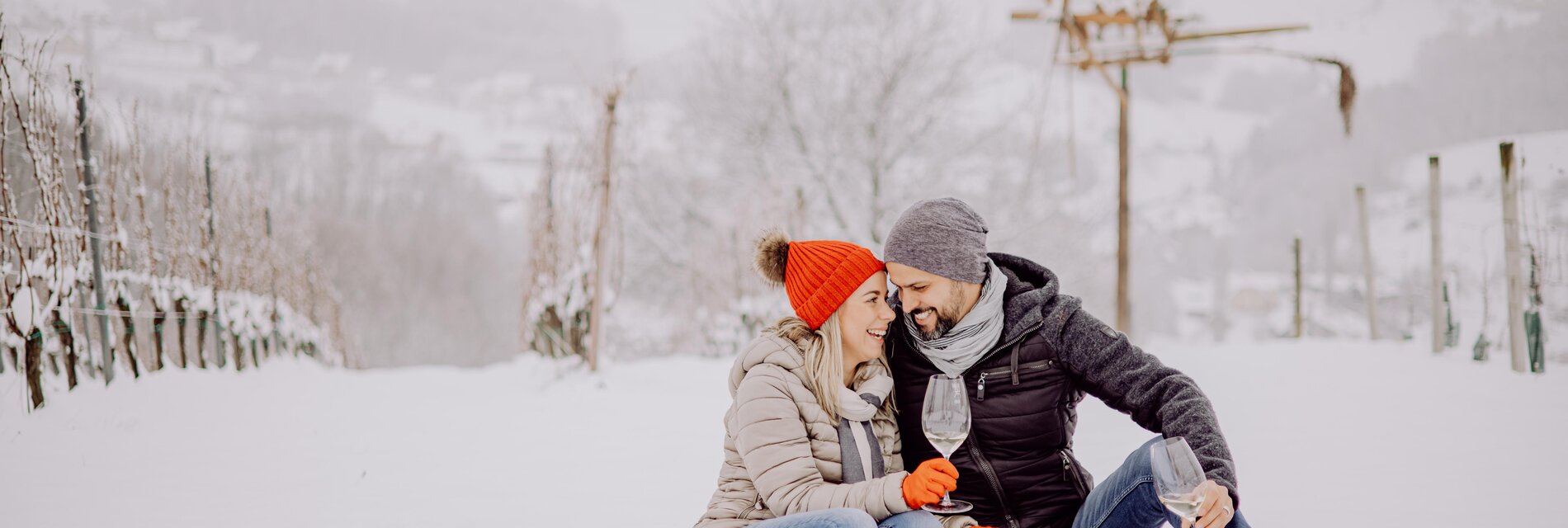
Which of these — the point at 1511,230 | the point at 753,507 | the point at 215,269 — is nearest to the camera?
the point at 753,507

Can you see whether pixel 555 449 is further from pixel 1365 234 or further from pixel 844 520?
pixel 1365 234

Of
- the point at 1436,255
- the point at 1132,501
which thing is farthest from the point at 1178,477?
the point at 1436,255

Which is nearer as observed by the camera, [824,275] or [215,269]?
[824,275]

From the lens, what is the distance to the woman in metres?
1.51

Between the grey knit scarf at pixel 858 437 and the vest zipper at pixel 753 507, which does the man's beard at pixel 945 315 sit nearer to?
the grey knit scarf at pixel 858 437

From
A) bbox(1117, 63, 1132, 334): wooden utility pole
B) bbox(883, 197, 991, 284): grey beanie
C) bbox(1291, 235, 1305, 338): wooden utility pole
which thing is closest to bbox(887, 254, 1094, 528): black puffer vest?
bbox(883, 197, 991, 284): grey beanie

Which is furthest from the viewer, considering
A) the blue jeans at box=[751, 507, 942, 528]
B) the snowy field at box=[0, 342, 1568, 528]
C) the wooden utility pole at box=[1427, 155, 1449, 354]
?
the wooden utility pole at box=[1427, 155, 1449, 354]

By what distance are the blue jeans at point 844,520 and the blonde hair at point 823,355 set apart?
23 cm

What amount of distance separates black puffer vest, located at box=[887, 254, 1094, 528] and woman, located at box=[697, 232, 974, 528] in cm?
17

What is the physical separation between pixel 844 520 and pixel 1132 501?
1.92 feet

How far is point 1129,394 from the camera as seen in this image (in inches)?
70.1

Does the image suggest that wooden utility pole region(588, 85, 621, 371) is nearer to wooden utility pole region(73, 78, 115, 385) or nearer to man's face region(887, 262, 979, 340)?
wooden utility pole region(73, 78, 115, 385)

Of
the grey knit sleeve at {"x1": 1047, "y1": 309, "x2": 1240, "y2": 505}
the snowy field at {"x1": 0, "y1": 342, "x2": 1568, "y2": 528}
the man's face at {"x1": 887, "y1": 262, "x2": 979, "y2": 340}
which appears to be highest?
the man's face at {"x1": 887, "y1": 262, "x2": 979, "y2": 340}

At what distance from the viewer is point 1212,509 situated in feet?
4.55
